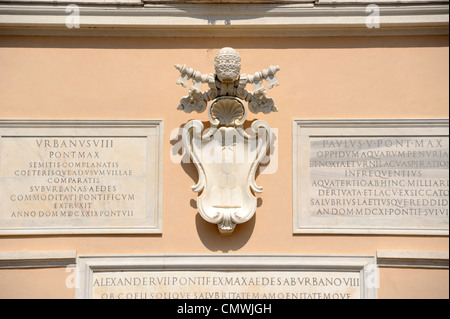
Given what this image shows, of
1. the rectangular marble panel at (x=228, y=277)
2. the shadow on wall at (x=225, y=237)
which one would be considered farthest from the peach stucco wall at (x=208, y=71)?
the rectangular marble panel at (x=228, y=277)

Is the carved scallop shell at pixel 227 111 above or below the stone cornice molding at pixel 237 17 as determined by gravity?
below

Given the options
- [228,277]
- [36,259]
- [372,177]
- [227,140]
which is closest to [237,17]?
[227,140]

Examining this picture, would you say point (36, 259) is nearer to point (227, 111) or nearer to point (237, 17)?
point (227, 111)

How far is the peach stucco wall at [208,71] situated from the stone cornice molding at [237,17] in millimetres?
105

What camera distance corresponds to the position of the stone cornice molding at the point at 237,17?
8.55 meters

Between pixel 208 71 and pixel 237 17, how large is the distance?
23.5 inches

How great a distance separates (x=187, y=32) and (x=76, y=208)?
203 cm

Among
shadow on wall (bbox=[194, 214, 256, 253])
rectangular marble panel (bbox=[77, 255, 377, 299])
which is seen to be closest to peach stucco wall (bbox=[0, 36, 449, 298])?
shadow on wall (bbox=[194, 214, 256, 253])

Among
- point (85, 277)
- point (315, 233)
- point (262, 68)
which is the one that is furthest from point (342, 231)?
point (85, 277)

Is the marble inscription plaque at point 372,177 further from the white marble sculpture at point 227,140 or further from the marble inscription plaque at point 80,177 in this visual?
the marble inscription plaque at point 80,177

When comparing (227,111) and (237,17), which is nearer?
(227,111)

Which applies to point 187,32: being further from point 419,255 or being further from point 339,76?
point 419,255

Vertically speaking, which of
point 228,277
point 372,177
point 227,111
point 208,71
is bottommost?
point 228,277

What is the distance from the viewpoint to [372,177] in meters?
8.35
